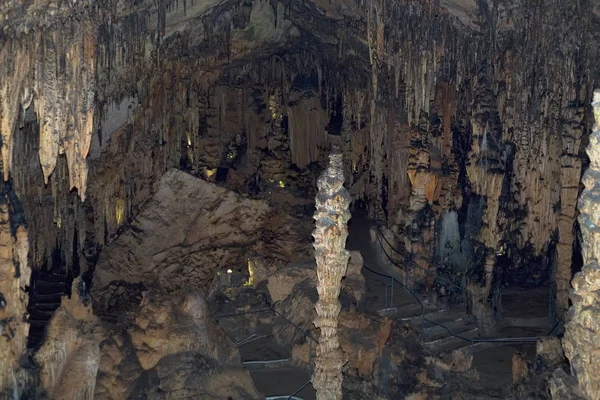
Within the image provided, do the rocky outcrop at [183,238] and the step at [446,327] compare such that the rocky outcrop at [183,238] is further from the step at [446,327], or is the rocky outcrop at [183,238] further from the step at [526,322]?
the step at [526,322]

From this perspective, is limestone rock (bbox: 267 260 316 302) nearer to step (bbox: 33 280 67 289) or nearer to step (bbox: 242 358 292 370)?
step (bbox: 242 358 292 370)

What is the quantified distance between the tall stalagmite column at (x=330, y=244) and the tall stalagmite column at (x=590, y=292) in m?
3.03

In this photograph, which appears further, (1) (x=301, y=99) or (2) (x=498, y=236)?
(1) (x=301, y=99)

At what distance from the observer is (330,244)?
14523 mm

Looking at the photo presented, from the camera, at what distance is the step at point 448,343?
18606 mm

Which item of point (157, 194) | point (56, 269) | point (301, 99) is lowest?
point (56, 269)

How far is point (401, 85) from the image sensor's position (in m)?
23.0

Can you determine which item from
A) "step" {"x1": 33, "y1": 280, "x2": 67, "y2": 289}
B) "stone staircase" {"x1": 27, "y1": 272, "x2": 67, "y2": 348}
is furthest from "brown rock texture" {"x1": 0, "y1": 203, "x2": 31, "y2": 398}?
"step" {"x1": 33, "y1": 280, "x2": 67, "y2": 289}

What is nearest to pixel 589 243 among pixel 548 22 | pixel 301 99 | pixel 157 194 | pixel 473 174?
pixel 548 22

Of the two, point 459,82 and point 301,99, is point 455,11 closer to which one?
point 459,82

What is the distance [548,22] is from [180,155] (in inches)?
402

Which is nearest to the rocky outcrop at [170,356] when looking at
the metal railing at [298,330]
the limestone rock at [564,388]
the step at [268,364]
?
the metal railing at [298,330]

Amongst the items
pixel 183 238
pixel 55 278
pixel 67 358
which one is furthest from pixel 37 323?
pixel 67 358

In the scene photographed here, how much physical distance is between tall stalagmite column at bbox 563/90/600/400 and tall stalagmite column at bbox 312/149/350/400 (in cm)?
303
